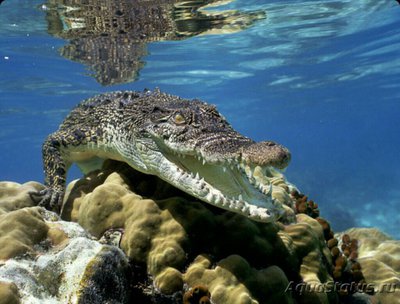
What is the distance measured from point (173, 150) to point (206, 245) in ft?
3.38

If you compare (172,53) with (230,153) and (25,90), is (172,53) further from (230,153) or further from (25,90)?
(230,153)

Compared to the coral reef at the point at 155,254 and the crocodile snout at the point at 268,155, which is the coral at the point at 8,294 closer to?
the coral reef at the point at 155,254

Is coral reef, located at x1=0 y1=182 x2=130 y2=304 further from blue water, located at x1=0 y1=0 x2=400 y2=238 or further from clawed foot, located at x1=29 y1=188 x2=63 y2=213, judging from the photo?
blue water, located at x1=0 y1=0 x2=400 y2=238

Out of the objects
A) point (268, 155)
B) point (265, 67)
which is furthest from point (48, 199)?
point (265, 67)

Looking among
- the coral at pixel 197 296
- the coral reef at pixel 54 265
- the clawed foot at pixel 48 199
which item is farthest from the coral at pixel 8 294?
the clawed foot at pixel 48 199

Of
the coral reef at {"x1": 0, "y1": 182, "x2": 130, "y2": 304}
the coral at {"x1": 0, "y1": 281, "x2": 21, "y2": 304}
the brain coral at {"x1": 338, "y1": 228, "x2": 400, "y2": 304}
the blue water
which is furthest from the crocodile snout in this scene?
the blue water

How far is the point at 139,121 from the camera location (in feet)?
14.7

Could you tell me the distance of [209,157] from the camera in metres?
3.27

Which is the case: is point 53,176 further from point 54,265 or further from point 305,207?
point 305,207

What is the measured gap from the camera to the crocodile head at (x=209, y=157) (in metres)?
3.06

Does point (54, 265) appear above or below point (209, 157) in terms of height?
below

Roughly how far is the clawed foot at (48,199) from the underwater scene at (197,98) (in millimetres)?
92

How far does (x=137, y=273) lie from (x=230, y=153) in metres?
1.43

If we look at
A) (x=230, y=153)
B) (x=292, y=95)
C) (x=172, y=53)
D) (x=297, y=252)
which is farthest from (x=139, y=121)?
(x=292, y=95)
